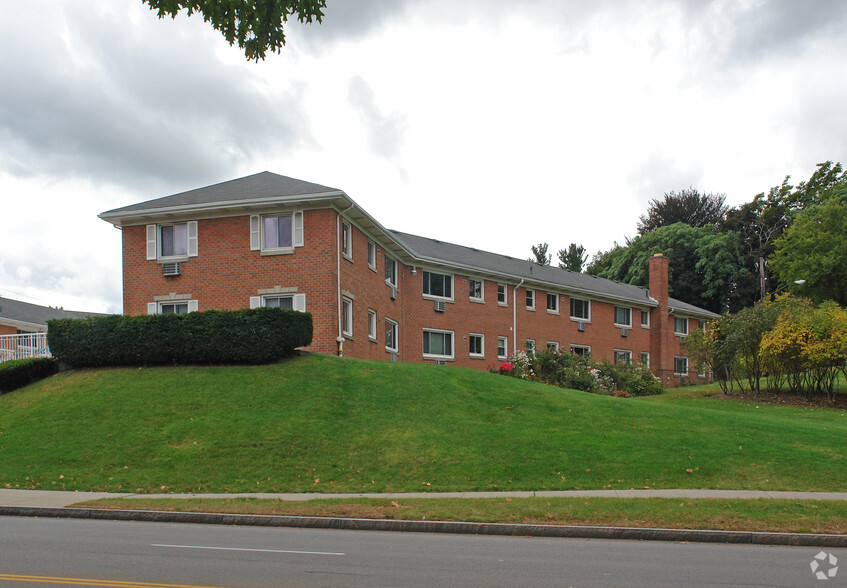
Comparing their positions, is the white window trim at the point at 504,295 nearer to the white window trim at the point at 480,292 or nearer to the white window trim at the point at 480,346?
the white window trim at the point at 480,292

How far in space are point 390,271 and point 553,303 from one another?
1338 cm

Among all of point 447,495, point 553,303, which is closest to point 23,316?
point 553,303

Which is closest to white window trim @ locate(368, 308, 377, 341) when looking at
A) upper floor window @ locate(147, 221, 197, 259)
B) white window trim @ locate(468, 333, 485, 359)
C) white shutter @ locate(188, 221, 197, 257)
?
white shutter @ locate(188, 221, 197, 257)

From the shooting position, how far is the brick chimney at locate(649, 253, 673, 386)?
52.3m

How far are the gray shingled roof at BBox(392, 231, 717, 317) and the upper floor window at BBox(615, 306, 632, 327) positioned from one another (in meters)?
0.84

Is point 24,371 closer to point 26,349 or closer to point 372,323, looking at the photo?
point 26,349

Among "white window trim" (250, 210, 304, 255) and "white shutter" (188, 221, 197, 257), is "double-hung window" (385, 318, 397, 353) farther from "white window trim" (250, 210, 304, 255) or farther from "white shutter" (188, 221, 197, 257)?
"white shutter" (188, 221, 197, 257)

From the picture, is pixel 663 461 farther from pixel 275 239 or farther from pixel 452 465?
pixel 275 239

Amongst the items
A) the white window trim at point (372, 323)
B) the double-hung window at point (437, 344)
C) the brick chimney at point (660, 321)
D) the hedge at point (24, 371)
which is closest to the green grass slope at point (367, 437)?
the hedge at point (24, 371)

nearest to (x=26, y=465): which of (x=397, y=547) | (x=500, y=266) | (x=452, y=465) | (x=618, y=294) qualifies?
(x=452, y=465)

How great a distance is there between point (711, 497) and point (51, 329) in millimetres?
20928

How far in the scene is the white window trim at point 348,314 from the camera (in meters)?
28.9

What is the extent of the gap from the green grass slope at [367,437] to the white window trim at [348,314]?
447 cm

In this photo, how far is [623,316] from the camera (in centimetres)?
5078
